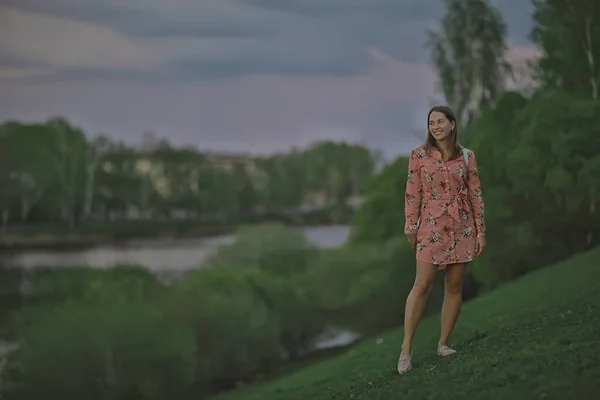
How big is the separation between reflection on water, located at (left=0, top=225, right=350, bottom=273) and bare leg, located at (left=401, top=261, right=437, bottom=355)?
727cm

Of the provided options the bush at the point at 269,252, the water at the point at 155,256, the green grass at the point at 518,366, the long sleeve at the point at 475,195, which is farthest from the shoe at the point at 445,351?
the bush at the point at 269,252

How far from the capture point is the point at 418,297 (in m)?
3.16

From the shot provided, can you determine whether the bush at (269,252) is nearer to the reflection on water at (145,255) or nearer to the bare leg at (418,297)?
the reflection on water at (145,255)

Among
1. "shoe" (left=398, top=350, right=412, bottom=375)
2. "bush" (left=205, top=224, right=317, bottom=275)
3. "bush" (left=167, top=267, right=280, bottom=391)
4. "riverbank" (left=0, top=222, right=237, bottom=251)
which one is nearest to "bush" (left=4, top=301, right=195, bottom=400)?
"bush" (left=167, top=267, right=280, bottom=391)

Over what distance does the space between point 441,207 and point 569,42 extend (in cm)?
670

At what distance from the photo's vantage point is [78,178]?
10.6m

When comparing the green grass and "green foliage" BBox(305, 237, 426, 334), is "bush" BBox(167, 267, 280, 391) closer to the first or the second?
"green foliage" BBox(305, 237, 426, 334)

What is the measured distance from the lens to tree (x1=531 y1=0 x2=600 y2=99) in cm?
867

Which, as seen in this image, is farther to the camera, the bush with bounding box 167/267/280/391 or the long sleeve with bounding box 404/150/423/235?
the bush with bounding box 167/267/280/391

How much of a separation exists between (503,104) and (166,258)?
5087 millimetres

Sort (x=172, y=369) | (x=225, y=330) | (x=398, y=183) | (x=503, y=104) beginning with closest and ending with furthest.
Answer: (x=172, y=369) < (x=225, y=330) < (x=503, y=104) < (x=398, y=183)

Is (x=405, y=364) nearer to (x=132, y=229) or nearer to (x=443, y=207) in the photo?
(x=443, y=207)

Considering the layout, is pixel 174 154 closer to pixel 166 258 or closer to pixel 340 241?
pixel 166 258

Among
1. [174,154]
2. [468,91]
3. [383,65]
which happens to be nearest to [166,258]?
[174,154]
